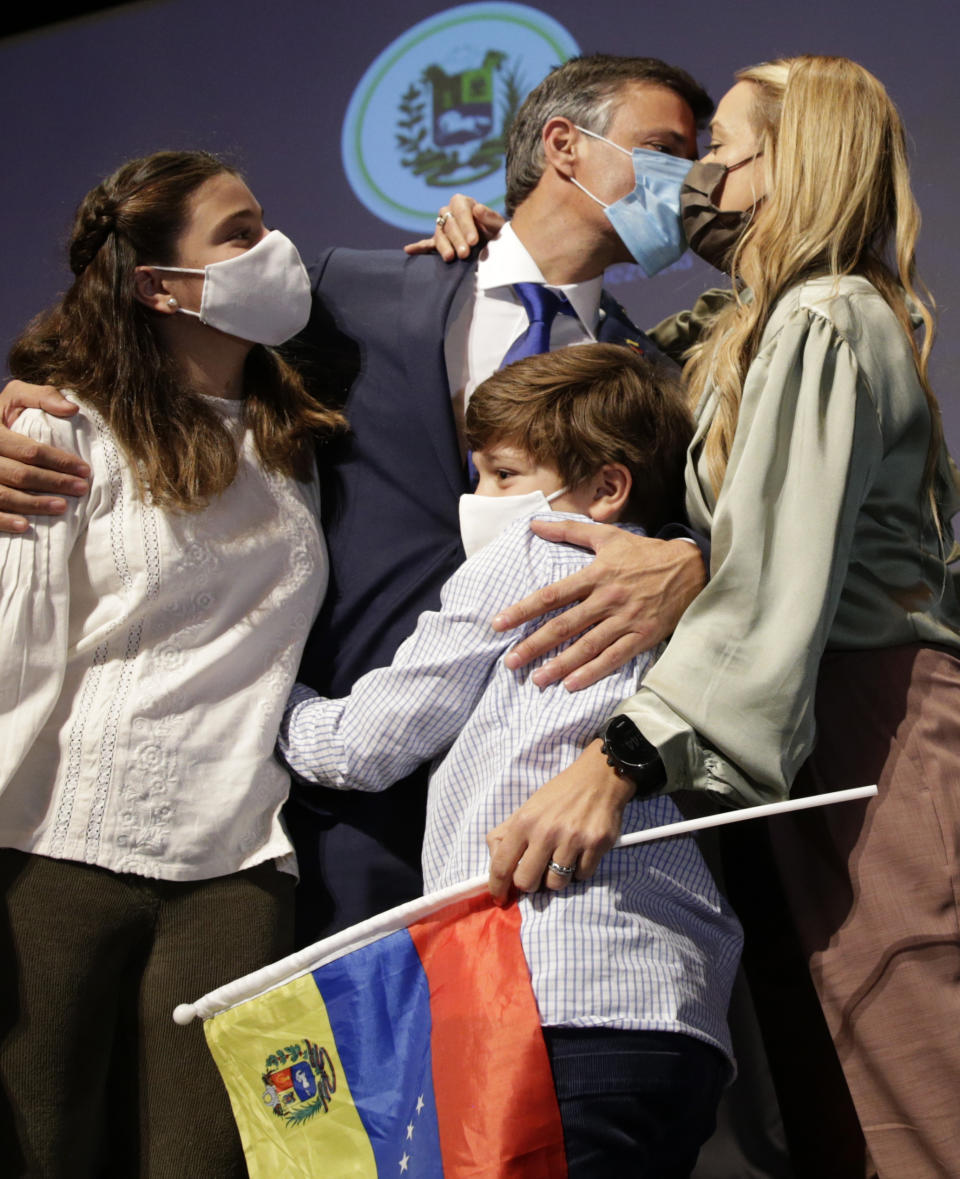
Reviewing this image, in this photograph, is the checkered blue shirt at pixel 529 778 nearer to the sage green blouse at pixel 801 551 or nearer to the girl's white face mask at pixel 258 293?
the sage green blouse at pixel 801 551

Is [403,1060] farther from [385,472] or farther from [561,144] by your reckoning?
[561,144]

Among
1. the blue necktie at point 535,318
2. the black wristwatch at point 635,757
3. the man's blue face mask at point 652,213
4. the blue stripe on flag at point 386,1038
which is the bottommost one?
the blue stripe on flag at point 386,1038

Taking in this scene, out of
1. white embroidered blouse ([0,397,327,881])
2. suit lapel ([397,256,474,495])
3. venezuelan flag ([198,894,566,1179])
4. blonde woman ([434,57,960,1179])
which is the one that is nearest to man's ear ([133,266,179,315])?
white embroidered blouse ([0,397,327,881])

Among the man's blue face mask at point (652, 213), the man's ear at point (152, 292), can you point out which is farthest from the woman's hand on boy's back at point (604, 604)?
the man's blue face mask at point (652, 213)

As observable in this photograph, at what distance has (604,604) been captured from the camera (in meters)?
1.46

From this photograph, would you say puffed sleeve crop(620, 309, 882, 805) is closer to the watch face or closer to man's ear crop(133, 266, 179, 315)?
the watch face

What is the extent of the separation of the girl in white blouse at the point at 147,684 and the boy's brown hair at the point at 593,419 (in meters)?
0.38

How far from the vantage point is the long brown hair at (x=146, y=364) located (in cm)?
168

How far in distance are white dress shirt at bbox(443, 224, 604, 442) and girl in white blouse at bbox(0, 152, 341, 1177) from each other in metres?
0.36

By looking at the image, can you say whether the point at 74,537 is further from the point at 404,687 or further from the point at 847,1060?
the point at 847,1060

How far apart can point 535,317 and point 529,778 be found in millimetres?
1010

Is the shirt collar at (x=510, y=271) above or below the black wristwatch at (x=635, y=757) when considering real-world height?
above

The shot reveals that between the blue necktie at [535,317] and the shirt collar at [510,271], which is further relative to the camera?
the shirt collar at [510,271]

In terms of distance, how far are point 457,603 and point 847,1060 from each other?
0.71 m
